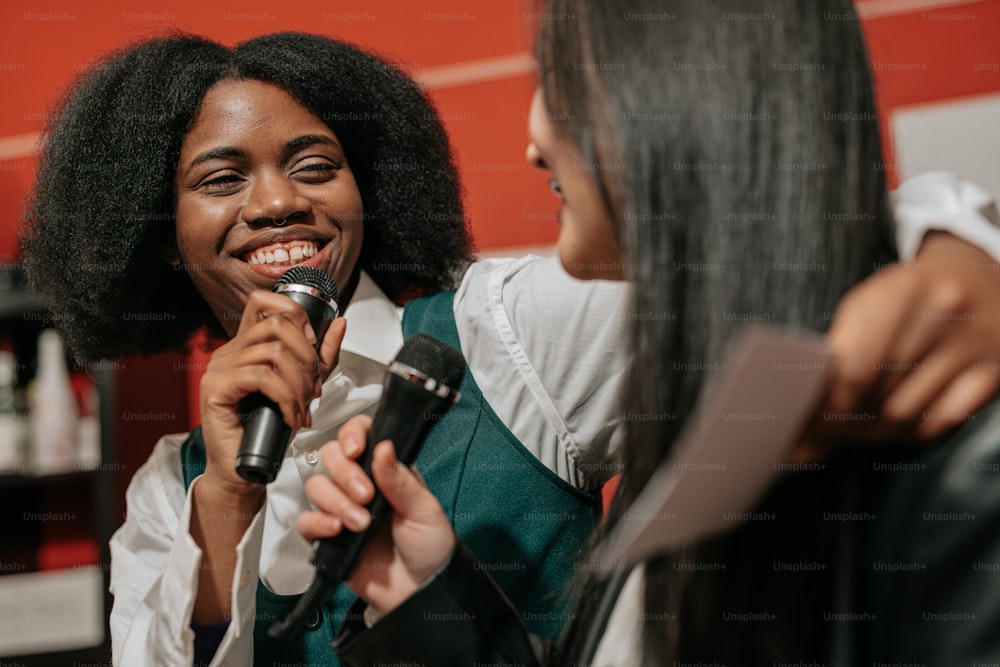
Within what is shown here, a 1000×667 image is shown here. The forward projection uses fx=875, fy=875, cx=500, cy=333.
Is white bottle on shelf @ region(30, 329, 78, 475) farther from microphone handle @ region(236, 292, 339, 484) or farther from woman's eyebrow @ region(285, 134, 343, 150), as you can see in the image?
microphone handle @ region(236, 292, 339, 484)

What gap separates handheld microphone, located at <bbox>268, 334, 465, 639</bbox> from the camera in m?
0.73

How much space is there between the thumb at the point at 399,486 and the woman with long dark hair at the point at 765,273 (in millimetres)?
220

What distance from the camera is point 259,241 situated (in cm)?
124

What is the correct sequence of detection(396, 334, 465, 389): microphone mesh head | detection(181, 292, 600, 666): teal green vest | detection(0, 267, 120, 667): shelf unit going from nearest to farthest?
1. detection(396, 334, 465, 389): microphone mesh head
2. detection(181, 292, 600, 666): teal green vest
3. detection(0, 267, 120, 667): shelf unit

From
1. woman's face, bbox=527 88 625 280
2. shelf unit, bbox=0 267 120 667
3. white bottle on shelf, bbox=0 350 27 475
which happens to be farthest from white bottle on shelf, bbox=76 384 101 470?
woman's face, bbox=527 88 625 280

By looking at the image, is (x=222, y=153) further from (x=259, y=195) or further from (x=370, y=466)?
(x=370, y=466)

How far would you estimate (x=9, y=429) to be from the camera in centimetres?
235

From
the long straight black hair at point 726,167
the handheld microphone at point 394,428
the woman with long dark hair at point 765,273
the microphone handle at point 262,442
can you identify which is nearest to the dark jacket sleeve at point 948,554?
the woman with long dark hair at point 765,273

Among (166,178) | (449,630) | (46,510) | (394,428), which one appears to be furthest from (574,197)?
(46,510)

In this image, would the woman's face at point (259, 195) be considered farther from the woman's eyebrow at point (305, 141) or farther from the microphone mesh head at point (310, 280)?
the microphone mesh head at point (310, 280)

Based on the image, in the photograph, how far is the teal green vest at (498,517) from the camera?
3.79 feet

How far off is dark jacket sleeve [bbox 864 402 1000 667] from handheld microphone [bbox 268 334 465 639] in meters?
0.38

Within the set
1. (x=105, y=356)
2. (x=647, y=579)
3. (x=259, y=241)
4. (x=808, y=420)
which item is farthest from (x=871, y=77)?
(x=105, y=356)

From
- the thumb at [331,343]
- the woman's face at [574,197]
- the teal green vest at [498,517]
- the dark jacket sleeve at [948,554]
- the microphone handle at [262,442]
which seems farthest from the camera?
the teal green vest at [498,517]
